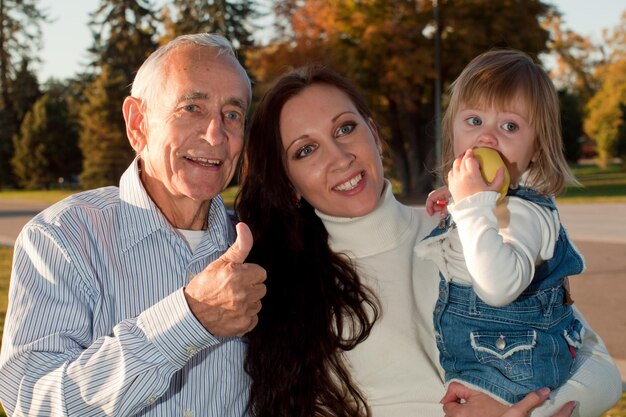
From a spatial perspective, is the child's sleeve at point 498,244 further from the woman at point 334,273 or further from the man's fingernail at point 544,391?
the woman at point 334,273

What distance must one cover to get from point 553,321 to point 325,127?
4.13ft

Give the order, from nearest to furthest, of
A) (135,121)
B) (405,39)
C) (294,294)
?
1. (135,121)
2. (294,294)
3. (405,39)

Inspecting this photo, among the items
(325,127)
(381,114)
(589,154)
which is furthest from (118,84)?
(589,154)

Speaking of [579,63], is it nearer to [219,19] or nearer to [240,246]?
[219,19]

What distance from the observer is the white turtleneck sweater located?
305cm

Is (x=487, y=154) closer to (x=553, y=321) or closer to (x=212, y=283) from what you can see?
(x=553, y=321)

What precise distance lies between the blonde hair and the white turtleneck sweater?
0.66 metres

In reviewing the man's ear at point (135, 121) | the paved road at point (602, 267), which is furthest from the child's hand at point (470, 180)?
the paved road at point (602, 267)

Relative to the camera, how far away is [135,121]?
3.14 metres

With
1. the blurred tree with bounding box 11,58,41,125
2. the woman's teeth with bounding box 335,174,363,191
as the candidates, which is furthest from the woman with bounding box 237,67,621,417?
the blurred tree with bounding box 11,58,41,125

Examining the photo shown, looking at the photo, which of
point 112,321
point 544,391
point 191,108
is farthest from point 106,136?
point 544,391

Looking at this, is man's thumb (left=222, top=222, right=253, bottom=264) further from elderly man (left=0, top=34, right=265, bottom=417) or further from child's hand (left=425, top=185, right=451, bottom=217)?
child's hand (left=425, top=185, right=451, bottom=217)

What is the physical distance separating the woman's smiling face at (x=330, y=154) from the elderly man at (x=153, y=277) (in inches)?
13.0

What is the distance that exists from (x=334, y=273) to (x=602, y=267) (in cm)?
968
